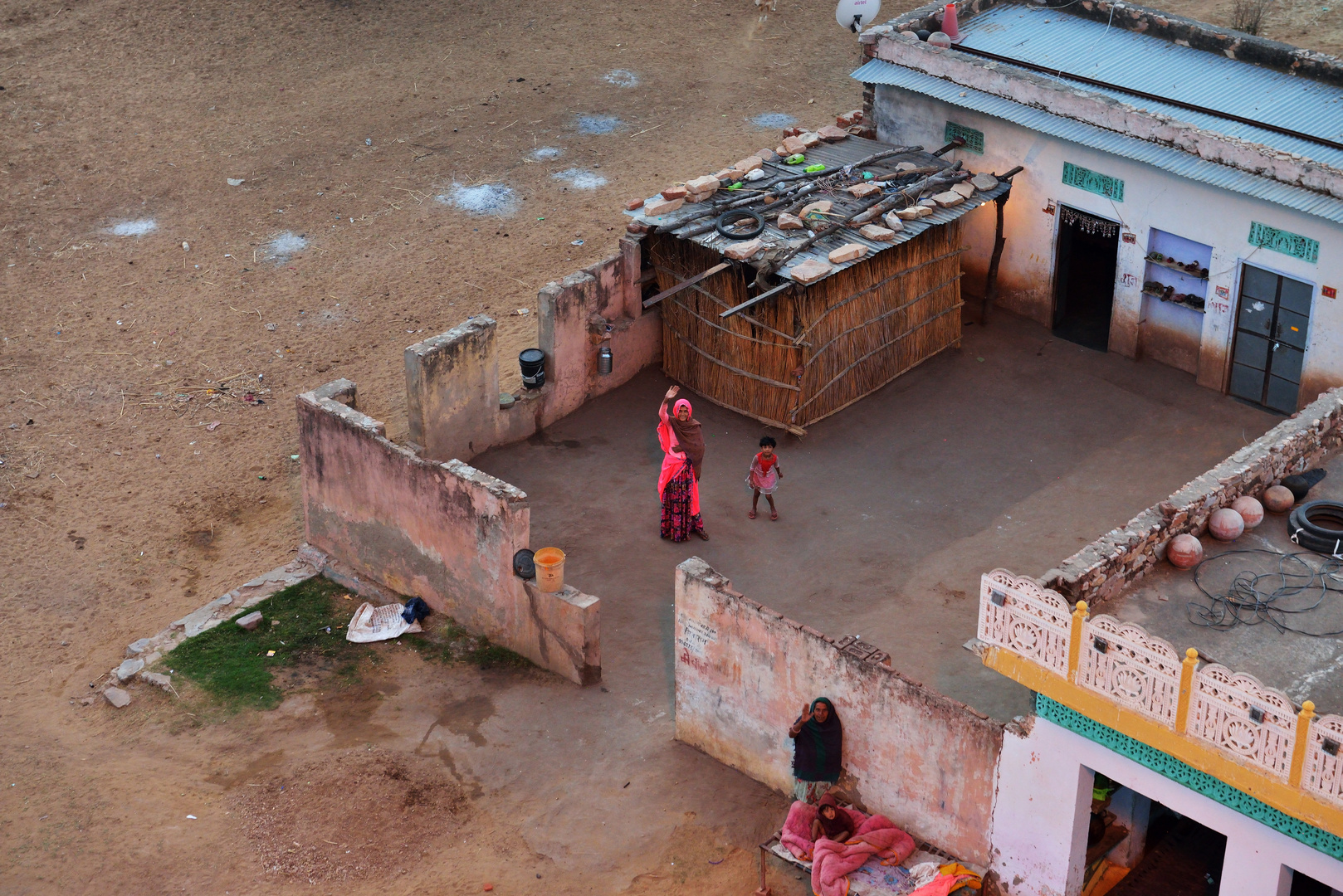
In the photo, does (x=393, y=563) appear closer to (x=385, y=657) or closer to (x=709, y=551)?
(x=385, y=657)

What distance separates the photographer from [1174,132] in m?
16.2

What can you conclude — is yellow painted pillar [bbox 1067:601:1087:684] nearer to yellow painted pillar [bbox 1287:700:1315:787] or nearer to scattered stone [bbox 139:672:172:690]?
yellow painted pillar [bbox 1287:700:1315:787]

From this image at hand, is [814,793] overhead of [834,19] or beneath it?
beneath

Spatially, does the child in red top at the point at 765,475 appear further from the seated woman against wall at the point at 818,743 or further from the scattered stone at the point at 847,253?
the seated woman against wall at the point at 818,743

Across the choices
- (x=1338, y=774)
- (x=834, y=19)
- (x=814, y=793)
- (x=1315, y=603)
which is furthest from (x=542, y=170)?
(x=1338, y=774)

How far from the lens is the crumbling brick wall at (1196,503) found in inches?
413

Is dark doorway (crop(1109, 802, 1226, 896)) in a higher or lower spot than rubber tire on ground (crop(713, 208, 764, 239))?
lower

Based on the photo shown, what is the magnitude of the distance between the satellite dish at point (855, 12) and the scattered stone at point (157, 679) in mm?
11721

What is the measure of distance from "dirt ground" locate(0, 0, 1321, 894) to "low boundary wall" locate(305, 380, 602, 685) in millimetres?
555

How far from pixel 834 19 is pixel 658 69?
3454 mm

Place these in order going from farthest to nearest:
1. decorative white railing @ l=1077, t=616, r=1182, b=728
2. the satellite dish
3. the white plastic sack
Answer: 1. the satellite dish
2. the white plastic sack
3. decorative white railing @ l=1077, t=616, r=1182, b=728

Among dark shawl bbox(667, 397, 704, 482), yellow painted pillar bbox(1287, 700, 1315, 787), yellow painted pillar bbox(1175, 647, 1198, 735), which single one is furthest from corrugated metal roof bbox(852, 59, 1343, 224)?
yellow painted pillar bbox(1287, 700, 1315, 787)

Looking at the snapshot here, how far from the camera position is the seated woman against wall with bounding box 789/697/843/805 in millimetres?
11523

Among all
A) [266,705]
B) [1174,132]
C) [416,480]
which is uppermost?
[1174,132]
